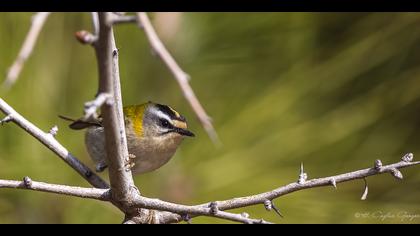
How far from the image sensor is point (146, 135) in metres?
3.37

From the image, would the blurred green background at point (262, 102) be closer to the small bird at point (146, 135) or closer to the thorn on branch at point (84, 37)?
the small bird at point (146, 135)

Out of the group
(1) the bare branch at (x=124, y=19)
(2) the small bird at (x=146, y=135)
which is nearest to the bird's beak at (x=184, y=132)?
(2) the small bird at (x=146, y=135)

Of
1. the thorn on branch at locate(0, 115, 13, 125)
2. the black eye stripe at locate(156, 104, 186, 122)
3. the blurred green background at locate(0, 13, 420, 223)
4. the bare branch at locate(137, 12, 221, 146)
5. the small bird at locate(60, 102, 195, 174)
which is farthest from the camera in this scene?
the black eye stripe at locate(156, 104, 186, 122)

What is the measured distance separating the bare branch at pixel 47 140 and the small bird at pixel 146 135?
0.43m

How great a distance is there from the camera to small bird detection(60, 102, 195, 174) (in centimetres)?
298

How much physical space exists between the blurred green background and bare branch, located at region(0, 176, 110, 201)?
0.82 m

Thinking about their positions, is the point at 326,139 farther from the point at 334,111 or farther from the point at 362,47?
the point at 362,47

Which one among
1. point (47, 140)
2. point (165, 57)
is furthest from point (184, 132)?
point (165, 57)

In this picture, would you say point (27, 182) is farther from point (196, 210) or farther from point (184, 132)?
point (184, 132)

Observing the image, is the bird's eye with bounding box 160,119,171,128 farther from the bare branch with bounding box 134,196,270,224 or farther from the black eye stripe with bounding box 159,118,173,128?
the bare branch with bounding box 134,196,270,224

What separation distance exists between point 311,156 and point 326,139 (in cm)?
10

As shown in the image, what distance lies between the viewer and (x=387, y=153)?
113 inches

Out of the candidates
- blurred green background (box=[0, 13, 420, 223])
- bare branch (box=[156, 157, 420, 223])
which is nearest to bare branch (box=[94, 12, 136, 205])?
bare branch (box=[156, 157, 420, 223])

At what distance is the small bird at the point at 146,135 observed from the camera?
298 cm
